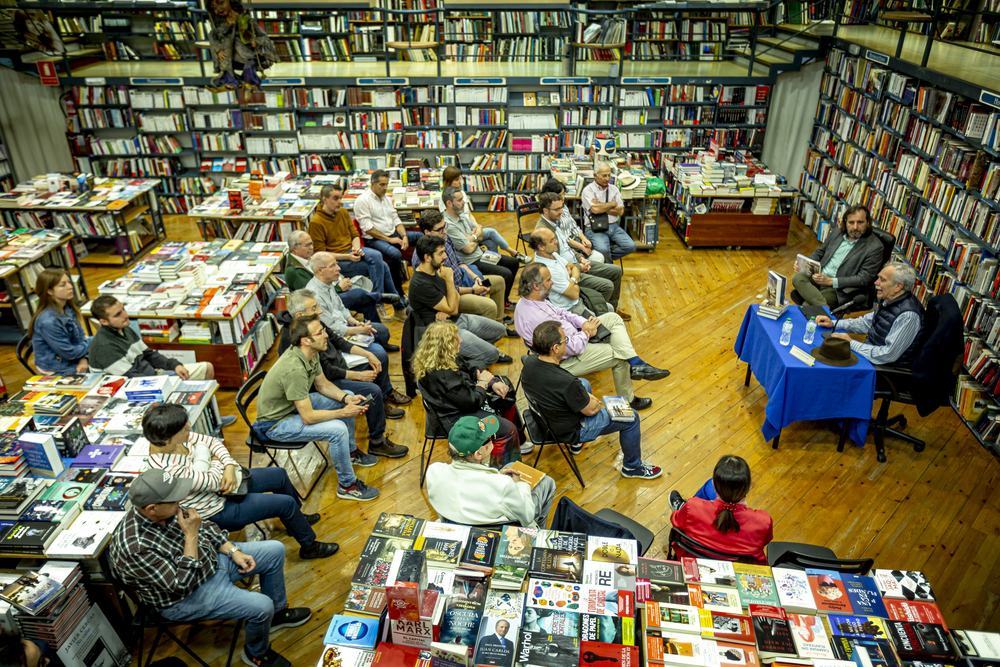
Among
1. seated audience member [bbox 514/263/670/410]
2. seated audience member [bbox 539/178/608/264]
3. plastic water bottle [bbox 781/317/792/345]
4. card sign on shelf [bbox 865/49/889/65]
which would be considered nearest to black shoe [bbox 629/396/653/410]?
seated audience member [bbox 514/263/670/410]

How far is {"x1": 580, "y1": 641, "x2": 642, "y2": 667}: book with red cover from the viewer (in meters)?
2.66

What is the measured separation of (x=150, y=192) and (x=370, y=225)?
3.66 metres

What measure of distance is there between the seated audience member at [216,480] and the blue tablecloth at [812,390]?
3.35m

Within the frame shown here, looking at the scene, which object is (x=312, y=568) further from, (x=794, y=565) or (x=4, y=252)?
(x=4, y=252)

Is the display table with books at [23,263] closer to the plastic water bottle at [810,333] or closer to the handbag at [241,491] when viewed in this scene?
the handbag at [241,491]

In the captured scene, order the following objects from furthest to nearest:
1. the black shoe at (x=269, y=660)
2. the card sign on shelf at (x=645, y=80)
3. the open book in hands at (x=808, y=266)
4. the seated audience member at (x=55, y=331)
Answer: the card sign on shelf at (x=645, y=80) < the open book in hands at (x=808, y=266) < the seated audience member at (x=55, y=331) < the black shoe at (x=269, y=660)

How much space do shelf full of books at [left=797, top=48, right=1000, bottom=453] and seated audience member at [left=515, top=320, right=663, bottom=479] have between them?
122 inches

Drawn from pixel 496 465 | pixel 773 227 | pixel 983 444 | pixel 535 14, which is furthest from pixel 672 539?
pixel 535 14

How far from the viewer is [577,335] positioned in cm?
518

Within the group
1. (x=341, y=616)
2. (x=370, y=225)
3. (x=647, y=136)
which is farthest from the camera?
(x=647, y=136)

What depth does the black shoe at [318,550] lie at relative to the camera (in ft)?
13.8

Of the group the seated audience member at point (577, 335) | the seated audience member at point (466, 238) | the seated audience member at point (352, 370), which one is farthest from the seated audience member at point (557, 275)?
the seated audience member at point (352, 370)

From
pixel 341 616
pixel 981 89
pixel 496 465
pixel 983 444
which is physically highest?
pixel 981 89

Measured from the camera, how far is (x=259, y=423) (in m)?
4.44
